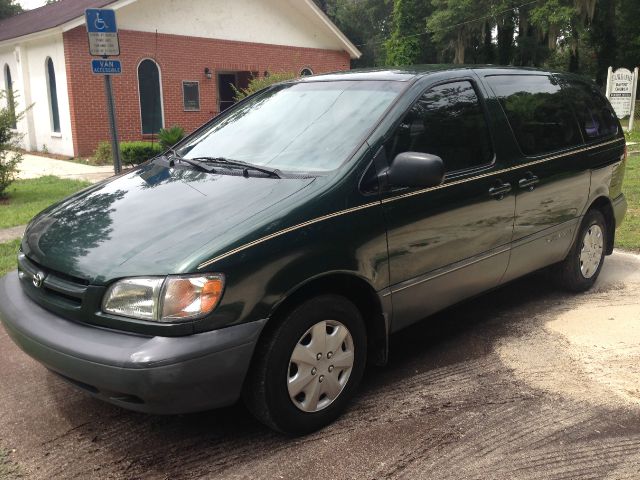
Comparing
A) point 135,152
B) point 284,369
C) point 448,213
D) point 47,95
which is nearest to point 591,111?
point 448,213

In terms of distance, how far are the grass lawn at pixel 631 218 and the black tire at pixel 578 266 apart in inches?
58.9

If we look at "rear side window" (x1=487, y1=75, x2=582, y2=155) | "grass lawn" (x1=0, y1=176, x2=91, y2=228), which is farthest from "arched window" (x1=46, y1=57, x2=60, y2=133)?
"rear side window" (x1=487, y1=75, x2=582, y2=155)

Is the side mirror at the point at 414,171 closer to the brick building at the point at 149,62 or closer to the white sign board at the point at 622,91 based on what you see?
the brick building at the point at 149,62

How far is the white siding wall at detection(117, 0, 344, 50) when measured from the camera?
1686 centimetres

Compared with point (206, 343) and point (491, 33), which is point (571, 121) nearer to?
point (206, 343)

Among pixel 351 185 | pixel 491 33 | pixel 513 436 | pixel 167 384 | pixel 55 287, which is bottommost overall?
pixel 513 436

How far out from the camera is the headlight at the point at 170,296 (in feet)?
8.53

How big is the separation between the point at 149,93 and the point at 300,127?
14801mm

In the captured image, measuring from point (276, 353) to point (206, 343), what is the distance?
0.37 metres

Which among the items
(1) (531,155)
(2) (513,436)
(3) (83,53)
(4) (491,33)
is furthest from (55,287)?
(4) (491,33)

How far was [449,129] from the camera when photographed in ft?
12.4

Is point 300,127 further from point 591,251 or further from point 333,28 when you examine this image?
point 333,28

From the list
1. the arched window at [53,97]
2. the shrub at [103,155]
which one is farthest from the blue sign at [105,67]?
the arched window at [53,97]

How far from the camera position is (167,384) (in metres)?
2.56
